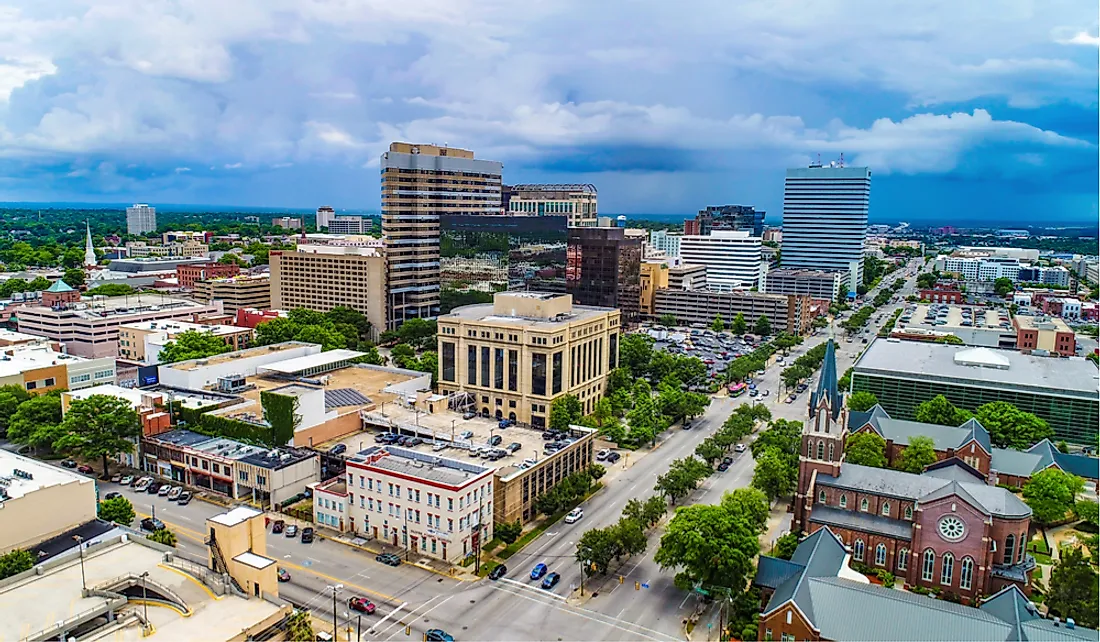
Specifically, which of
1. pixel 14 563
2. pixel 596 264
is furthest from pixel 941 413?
pixel 14 563

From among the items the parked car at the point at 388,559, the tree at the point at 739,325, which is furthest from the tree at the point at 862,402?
the tree at the point at 739,325

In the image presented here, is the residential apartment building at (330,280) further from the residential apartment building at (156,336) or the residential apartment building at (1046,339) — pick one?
the residential apartment building at (1046,339)

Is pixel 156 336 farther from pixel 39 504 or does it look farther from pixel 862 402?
pixel 862 402

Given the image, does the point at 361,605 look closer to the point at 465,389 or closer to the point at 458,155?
the point at 465,389

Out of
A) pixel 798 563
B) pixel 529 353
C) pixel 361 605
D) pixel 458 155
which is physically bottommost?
pixel 361 605

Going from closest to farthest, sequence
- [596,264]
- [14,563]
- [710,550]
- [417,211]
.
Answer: [14,563], [710,550], [596,264], [417,211]

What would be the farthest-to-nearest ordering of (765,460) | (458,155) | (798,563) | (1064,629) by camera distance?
(458,155) → (765,460) → (798,563) → (1064,629)

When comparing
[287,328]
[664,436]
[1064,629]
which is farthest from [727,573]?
[287,328]
